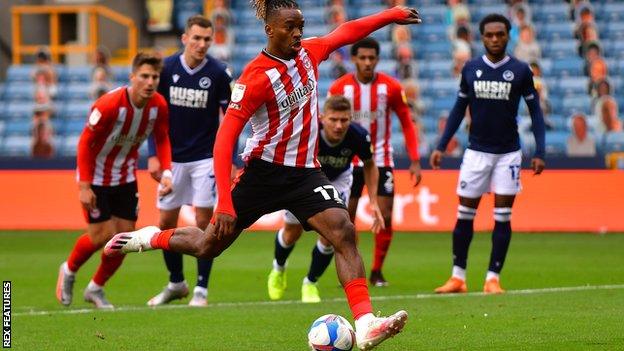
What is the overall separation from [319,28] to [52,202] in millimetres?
7861

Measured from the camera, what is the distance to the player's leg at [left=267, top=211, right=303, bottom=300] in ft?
40.8

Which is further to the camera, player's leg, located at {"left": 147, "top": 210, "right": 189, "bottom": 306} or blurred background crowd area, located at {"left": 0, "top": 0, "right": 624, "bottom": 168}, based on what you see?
blurred background crowd area, located at {"left": 0, "top": 0, "right": 624, "bottom": 168}

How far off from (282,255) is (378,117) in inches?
79.9

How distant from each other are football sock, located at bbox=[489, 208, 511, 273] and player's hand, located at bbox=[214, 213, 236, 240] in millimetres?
4416

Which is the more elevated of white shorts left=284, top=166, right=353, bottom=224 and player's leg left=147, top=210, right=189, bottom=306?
white shorts left=284, top=166, right=353, bottom=224

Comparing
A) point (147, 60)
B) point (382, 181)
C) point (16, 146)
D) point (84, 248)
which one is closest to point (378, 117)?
point (382, 181)

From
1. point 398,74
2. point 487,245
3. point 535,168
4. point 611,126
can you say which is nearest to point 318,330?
point 535,168

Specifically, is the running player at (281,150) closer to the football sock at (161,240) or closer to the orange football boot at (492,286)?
the football sock at (161,240)

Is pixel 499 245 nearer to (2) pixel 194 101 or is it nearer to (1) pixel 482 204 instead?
(2) pixel 194 101

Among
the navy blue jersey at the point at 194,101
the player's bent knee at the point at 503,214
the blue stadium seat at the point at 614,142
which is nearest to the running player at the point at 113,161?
the navy blue jersey at the point at 194,101

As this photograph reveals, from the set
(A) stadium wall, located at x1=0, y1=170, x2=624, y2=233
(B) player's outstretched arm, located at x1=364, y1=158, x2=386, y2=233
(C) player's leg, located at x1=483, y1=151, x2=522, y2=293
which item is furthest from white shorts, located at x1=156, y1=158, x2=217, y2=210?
(A) stadium wall, located at x1=0, y1=170, x2=624, y2=233

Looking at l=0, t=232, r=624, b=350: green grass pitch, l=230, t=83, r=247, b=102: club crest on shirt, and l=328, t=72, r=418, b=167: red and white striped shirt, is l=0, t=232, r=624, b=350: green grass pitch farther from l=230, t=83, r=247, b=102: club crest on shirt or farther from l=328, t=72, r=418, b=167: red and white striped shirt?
l=230, t=83, r=247, b=102: club crest on shirt

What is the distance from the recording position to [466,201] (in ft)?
41.4
